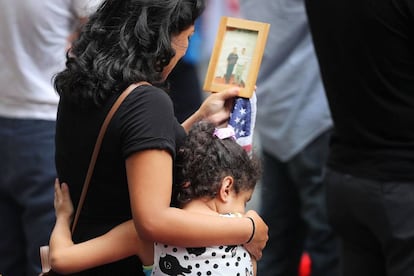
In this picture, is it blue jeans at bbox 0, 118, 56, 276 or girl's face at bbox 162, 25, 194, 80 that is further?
blue jeans at bbox 0, 118, 56, 276

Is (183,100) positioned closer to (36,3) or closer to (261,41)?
(36,3)

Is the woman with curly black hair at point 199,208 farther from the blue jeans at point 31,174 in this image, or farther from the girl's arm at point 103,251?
the blue jeans at point 31,174

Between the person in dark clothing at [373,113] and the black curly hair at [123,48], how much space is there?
2.95 ft

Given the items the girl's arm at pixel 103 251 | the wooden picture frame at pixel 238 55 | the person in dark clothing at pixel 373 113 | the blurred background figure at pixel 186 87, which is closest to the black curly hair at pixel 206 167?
the girl's arm at pixel 103 251

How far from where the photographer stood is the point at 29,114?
11.7 ft

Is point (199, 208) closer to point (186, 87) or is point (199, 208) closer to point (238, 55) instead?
point (238, 55)

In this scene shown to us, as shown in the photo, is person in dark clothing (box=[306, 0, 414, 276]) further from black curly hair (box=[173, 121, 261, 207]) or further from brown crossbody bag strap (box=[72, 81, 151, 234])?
brown crossbody bag strap (box=[72, 81, 151, 234])

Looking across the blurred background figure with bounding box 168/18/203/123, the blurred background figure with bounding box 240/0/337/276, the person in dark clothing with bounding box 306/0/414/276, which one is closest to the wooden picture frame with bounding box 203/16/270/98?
the person in dark clothing with bounding box 306/0/414/276

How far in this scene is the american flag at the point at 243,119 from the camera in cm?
273

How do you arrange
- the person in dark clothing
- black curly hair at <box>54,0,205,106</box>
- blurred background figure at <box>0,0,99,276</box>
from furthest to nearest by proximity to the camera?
1. blurred background figure at <box>0,0,99,276</box>
2. the person in dark clothing
3. black curly hair at <box>54,0,205,106</box>

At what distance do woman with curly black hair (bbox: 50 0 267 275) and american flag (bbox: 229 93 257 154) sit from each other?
233 mm

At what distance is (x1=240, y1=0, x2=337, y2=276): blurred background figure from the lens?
175 inches

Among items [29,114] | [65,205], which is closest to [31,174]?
[29,114]

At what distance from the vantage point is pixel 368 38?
3283 mm
